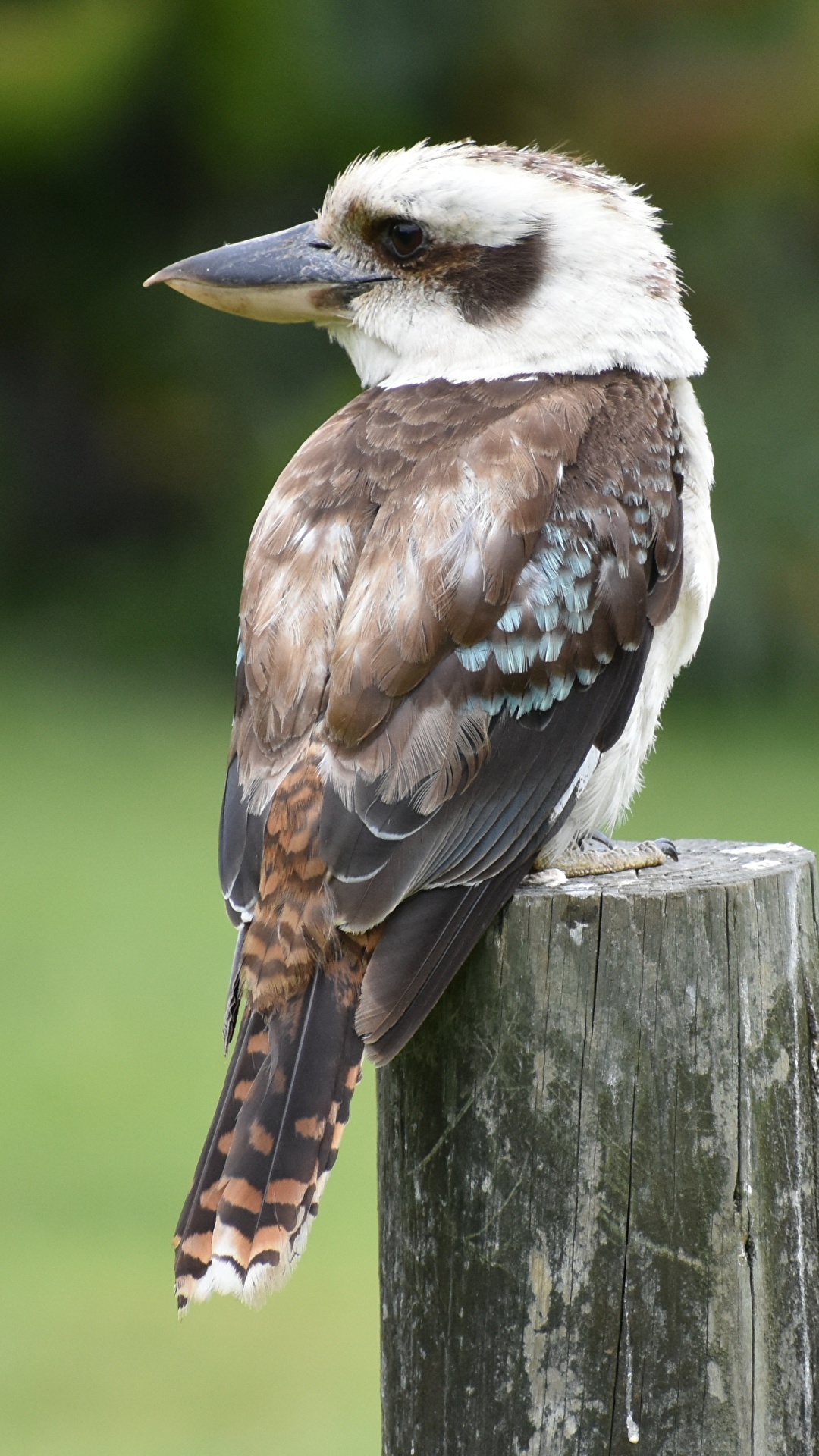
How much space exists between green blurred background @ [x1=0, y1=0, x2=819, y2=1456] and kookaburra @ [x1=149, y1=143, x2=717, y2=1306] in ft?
19.8

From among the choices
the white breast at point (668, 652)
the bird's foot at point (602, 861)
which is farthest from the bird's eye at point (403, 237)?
the bird's foot at point (602, 861)

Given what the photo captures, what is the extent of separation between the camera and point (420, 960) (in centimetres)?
270

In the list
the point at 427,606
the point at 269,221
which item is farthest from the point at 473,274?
the point at 269,221

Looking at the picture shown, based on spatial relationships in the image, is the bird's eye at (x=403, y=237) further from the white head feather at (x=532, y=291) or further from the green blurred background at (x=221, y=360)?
the green blurred background at (x=221, y=360)

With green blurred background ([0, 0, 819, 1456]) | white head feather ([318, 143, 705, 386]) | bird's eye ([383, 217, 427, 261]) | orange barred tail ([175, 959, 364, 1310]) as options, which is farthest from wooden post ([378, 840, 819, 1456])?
green blurred background ([0, 0, 819, 1456])

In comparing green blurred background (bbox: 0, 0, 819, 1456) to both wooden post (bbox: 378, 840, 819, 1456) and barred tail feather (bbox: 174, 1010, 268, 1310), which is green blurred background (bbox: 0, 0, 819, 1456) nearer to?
barred tail feather (bbox: 174, 1010, 268, 1310)

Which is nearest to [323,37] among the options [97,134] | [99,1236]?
[97,134]

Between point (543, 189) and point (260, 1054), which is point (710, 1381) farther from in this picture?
point (543, 189)

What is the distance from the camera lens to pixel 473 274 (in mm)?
3617

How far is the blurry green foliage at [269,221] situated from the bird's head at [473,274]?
10.2 m

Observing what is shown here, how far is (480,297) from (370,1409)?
3359 millimetres

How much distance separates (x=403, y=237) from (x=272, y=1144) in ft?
6.03

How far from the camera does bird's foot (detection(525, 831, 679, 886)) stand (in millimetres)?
3033

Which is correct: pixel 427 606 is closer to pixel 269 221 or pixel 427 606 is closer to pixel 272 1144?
pixel 272 1144
